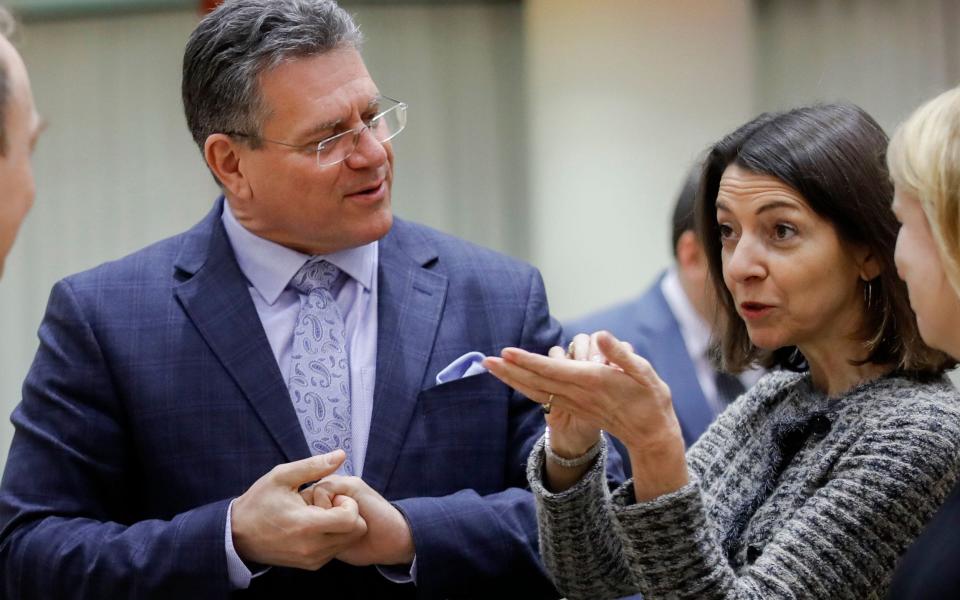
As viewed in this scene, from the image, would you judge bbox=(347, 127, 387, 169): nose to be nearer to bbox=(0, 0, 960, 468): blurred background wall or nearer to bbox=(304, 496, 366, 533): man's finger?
bbox=(304, 496, 366, 533): man's finger

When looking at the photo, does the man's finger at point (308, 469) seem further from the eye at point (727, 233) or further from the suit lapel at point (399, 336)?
the eye at point (727, 233)

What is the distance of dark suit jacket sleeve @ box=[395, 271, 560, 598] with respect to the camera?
2102mm

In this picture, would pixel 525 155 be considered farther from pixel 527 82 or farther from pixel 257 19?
pixel 257 19

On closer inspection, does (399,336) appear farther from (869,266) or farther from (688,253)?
(688,253)

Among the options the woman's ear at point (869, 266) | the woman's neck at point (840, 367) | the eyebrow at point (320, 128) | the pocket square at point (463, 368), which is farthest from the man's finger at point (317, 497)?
the woman's ear at point (869, 266)

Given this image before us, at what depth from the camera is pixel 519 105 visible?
5.98 metres

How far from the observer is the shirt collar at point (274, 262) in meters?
2.33

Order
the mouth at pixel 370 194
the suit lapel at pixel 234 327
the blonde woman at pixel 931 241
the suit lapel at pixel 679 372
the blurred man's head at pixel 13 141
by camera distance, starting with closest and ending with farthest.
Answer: the blonde woman at pixel 931 241 → the blurred man's head at pixel 13 141 → the suit lapel at pixel 234 327 → the mouth at pixel 370 194 → the suit lapel at pixel 679 372

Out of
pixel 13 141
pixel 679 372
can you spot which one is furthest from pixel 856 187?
pixel 679 372

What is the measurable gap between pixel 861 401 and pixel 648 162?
3.63 meters

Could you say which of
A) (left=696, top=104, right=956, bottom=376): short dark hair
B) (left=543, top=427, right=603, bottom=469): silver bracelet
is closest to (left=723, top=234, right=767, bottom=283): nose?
(left=696, top=104, right=956, bottom=376): short dark hair

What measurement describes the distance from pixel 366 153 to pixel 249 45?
0.95 ft

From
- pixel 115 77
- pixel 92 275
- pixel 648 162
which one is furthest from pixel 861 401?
pixel 115 77

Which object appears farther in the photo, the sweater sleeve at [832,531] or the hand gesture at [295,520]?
the hand gesture at [295,520]
